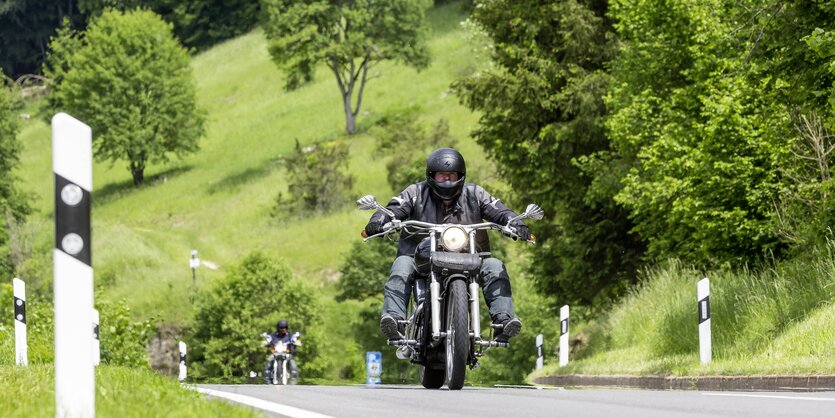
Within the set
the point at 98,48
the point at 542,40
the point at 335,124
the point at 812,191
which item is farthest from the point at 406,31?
the point at 812,191

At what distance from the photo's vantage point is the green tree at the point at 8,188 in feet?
182

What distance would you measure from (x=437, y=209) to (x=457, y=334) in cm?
140

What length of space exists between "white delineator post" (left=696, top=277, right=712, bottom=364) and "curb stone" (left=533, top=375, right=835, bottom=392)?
60 cm

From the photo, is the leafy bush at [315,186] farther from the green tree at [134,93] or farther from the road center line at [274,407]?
the road center line at [274,407]

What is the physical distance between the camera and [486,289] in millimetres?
10875

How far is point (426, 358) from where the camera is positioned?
11.0 meters

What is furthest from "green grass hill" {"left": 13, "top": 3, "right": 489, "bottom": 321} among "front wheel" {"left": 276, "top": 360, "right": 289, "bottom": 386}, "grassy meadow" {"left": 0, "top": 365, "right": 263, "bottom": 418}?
"grassy meadow" {"left": 0, "top": 365, "right": 263, "bottom": 418}

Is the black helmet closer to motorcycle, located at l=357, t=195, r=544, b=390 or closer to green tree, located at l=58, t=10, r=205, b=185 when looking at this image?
motorcycle, located at l=357, t=195, r=544, b=390

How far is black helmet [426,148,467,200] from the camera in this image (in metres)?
10.8

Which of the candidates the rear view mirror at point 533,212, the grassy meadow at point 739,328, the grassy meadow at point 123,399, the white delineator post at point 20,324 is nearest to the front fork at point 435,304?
the rear view mirror at point 533,212

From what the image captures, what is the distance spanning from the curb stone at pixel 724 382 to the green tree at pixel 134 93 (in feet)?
215

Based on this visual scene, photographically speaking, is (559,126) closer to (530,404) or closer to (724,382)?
(724,382)

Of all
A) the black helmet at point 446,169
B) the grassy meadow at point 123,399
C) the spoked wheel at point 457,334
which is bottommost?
the grassy meadow at point 123,399

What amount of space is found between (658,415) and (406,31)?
71157mm
